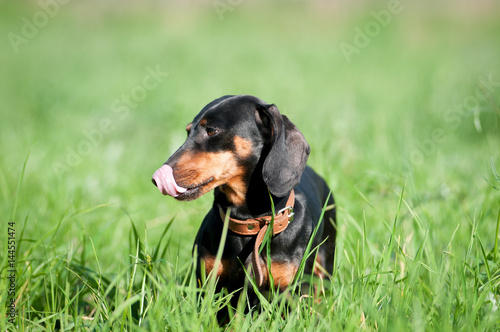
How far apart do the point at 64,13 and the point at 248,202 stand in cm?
1581

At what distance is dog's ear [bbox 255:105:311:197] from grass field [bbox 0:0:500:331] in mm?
445

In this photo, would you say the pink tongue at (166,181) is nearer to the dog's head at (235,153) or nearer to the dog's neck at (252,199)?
the dog's head at (235,153)

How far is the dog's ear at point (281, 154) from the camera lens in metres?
2.30

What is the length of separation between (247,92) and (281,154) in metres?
5.29

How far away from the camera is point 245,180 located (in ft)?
8.09

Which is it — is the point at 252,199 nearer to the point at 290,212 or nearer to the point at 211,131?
the point at 290,212

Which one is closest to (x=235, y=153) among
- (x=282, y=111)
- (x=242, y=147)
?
(x=242, y=147)

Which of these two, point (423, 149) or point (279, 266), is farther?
point (423, 149)

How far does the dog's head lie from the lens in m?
2.29

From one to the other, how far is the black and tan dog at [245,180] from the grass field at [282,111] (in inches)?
7.9

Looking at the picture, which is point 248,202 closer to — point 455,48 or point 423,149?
point 423,149

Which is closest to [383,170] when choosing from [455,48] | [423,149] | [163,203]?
[423,149]

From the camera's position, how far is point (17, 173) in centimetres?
481

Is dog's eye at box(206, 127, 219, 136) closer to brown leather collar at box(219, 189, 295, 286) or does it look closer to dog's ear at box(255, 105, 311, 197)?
dog's ear at box(255, 105, 311, 197)
